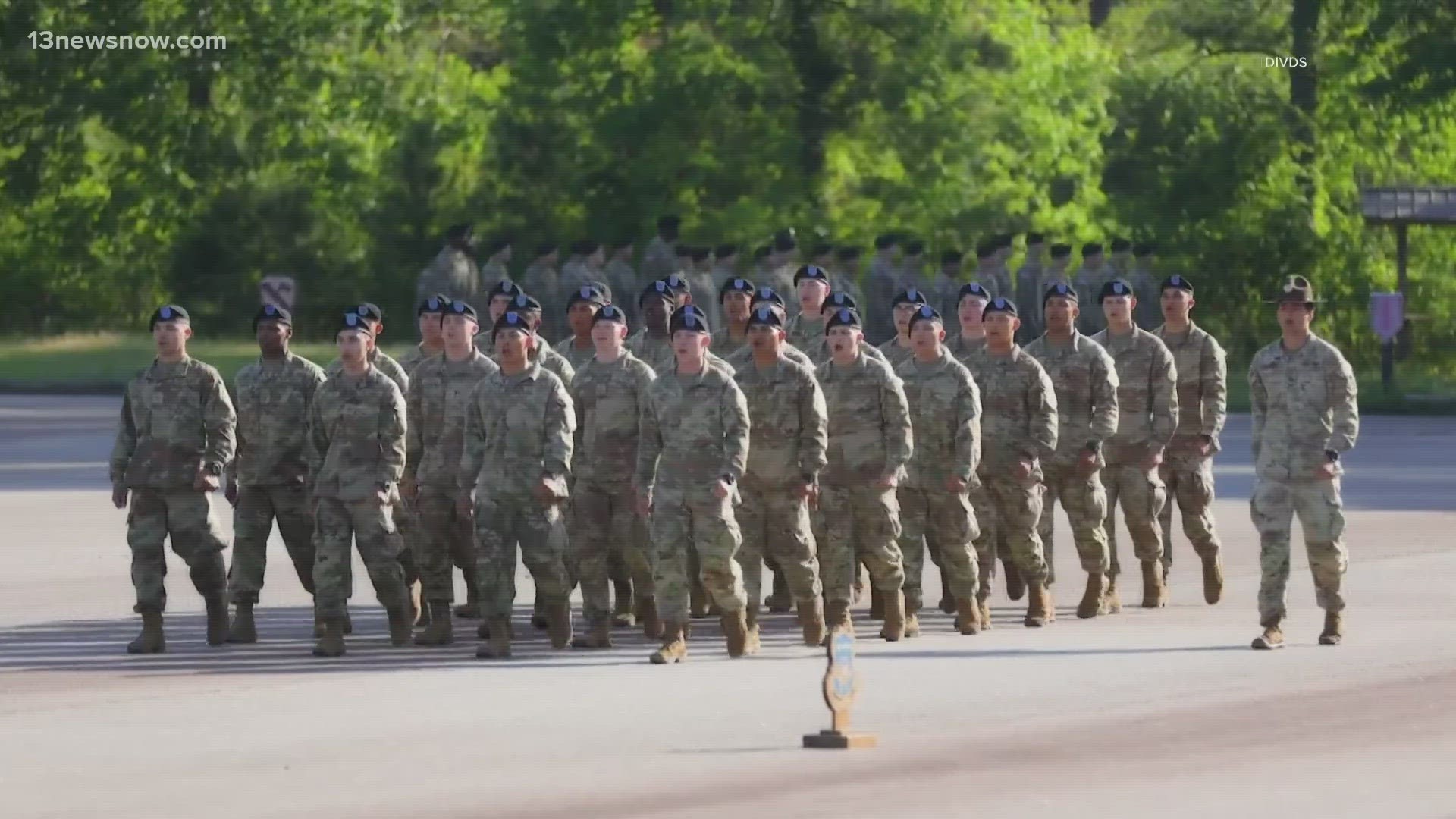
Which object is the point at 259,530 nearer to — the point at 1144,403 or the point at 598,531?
the point at 598,531

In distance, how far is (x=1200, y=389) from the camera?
64.6ft

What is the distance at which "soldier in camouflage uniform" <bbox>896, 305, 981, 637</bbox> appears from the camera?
1733 centimetres

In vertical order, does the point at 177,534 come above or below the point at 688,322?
below

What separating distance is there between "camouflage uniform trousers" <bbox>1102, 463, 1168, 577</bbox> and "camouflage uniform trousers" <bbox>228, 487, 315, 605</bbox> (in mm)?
4753

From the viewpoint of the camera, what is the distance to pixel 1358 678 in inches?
595

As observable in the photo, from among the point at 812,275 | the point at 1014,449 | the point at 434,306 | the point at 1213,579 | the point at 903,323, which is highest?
the point at 812,275

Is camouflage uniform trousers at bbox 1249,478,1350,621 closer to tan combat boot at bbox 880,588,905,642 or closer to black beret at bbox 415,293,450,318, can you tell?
tan combat boot at bbox 880,588,905,642

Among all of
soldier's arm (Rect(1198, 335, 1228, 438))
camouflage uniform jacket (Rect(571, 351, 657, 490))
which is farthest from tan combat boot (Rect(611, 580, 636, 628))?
soldier's arm (Rect(1198, 335, 1228, 438))

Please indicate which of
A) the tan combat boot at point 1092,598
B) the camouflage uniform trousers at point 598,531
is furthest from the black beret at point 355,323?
the tan combat boot at point 1092,598

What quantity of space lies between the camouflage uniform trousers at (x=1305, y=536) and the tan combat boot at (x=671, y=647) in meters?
2.98

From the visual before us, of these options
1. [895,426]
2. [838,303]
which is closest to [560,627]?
[895,426]

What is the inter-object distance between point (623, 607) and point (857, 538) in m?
1.89

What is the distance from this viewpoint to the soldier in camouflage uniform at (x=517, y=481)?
53.4ft

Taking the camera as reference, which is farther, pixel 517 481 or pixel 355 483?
pixel 355 483
